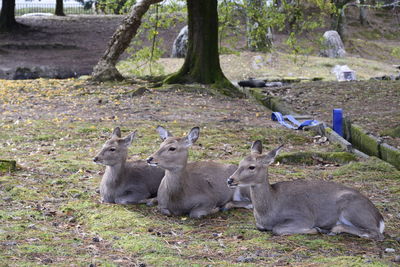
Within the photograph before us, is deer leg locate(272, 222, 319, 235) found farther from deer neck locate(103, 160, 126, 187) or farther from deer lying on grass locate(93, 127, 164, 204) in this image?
deer neck locate(103, 160, 126, 187)

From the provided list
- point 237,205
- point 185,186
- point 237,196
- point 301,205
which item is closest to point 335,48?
point 237,196

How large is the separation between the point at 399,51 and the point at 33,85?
1048 cm

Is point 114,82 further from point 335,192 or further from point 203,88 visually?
point 335,192

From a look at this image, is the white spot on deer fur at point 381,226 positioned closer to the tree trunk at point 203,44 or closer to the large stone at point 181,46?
the tree trunk at point 203,44

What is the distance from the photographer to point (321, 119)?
14.4 meters

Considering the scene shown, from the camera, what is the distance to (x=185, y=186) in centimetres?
718

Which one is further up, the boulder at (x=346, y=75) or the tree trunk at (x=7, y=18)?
the tree trunk at (x=7, y=18)

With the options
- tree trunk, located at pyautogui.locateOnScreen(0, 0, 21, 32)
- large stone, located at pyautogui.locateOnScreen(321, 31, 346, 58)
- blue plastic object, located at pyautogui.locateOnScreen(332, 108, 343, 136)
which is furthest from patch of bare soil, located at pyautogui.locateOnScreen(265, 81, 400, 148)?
tree trunk, located at pyautogui.locateOnScreen(0, 0, 21, 32)

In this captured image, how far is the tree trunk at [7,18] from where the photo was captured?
3562cm

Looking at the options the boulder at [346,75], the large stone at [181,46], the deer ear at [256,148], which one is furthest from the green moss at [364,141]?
the large stone at [181,46]

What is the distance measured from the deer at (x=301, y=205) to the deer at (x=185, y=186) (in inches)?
32.6

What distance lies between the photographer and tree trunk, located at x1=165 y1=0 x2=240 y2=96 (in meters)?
19.1

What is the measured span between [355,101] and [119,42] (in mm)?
7675

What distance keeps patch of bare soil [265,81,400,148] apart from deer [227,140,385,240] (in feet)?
16.9
